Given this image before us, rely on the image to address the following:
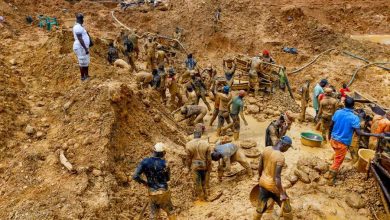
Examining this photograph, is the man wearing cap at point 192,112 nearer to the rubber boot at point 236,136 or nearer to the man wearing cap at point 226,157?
the rubber boot at point 236,136

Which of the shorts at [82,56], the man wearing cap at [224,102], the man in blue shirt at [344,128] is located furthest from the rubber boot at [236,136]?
the shorts at [82,56]

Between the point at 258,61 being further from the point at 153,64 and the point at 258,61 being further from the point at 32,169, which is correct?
the point at 32,169

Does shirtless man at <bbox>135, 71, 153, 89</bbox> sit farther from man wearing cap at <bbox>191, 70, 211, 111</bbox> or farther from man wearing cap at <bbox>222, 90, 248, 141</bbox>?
man wearing cap at <bbox>222, 90, 248, 141</bbox>

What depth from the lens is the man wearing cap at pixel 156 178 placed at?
5926mm

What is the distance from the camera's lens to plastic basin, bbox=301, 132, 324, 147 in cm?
1025

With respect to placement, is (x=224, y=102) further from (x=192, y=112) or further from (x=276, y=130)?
(x=276, y=130)

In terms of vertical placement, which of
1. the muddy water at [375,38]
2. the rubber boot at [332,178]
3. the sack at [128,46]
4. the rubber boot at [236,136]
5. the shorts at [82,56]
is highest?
the shorts at [82,56]

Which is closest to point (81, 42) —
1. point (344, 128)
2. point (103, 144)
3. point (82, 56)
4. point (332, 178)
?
point (82, 56)

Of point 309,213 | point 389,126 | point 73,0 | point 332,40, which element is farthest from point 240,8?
point 309,213

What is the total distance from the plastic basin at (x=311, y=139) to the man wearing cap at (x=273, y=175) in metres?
4.58

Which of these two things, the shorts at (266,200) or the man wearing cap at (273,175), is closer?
the man wearing cap at (273,175)

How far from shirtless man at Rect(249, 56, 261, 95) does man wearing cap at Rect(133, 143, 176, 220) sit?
25.7 feet

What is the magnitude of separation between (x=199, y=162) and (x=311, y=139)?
431 cm

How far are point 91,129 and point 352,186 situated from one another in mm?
5553
